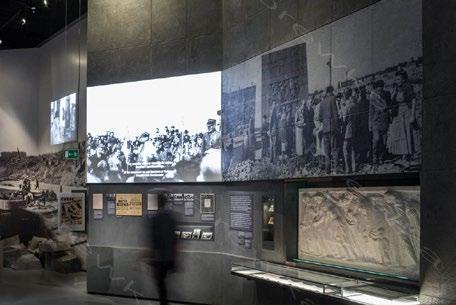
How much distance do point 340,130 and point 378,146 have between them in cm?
61

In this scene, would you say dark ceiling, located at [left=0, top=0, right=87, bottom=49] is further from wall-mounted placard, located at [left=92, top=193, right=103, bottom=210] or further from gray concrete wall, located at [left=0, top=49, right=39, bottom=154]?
wall-mounted placard, located at [left=92, top=193, right=103, bottom=210]

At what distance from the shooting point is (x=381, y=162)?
4957 millimetres

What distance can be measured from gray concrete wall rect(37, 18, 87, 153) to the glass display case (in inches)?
263

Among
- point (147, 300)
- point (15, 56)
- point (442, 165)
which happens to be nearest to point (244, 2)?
point (442, 165)

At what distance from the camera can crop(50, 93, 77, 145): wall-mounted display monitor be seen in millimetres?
12269

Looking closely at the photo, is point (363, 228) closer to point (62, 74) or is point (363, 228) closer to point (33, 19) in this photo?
point (62, 74)

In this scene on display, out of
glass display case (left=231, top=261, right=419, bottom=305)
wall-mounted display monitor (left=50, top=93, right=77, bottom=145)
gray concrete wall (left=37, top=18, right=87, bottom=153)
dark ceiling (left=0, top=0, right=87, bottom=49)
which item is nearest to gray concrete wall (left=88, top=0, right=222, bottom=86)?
dark ceiling (left=0, top=0, right=87, bottom=49)

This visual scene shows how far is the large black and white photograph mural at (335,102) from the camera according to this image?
15.5 feet

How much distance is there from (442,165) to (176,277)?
5118mm

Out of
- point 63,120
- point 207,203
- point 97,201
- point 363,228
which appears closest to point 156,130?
point 207,203

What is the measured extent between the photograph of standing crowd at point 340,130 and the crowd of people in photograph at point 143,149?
2.41ft

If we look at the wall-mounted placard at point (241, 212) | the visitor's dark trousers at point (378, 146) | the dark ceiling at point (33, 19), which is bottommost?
the wall-mounted placard at point (241, 212)

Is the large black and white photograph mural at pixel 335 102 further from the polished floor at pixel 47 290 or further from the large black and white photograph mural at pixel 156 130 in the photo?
the polished floor at pixel 47 290

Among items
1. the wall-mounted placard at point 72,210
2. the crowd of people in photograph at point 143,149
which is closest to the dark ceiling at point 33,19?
the crowd of people in photograph at point 143,149
